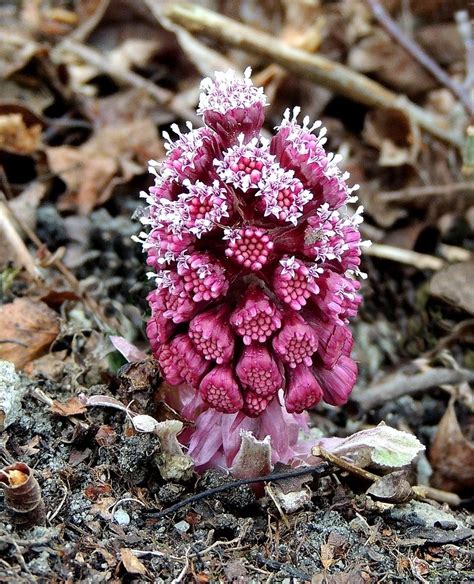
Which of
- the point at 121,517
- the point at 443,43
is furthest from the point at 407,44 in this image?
the point at 121,517

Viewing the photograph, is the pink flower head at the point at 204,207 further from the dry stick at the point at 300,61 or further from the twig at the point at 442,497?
the dry stick at the point at 300,61

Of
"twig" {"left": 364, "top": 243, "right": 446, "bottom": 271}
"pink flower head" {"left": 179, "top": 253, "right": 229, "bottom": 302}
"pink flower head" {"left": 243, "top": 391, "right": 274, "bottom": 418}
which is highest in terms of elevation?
"pink flower head" {"left": 179, "top": 253, "right": 229, "bottom": 302}

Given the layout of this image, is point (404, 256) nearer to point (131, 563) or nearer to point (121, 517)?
point (121, 517)

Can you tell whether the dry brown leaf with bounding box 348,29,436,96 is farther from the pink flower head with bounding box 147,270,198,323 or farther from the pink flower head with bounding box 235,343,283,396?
the pink flower head with bounding box 235,343,283,396

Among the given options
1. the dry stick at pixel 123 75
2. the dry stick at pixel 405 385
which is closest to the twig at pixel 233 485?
the dry stick at pixel 405 385

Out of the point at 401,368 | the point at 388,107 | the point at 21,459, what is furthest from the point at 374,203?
the point at 21,459

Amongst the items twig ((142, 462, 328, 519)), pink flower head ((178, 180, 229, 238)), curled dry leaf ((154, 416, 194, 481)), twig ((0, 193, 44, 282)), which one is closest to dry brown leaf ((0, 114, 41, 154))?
twig ((0, 193, 44, 282))

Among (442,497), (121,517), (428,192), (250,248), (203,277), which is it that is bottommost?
(442,497)
